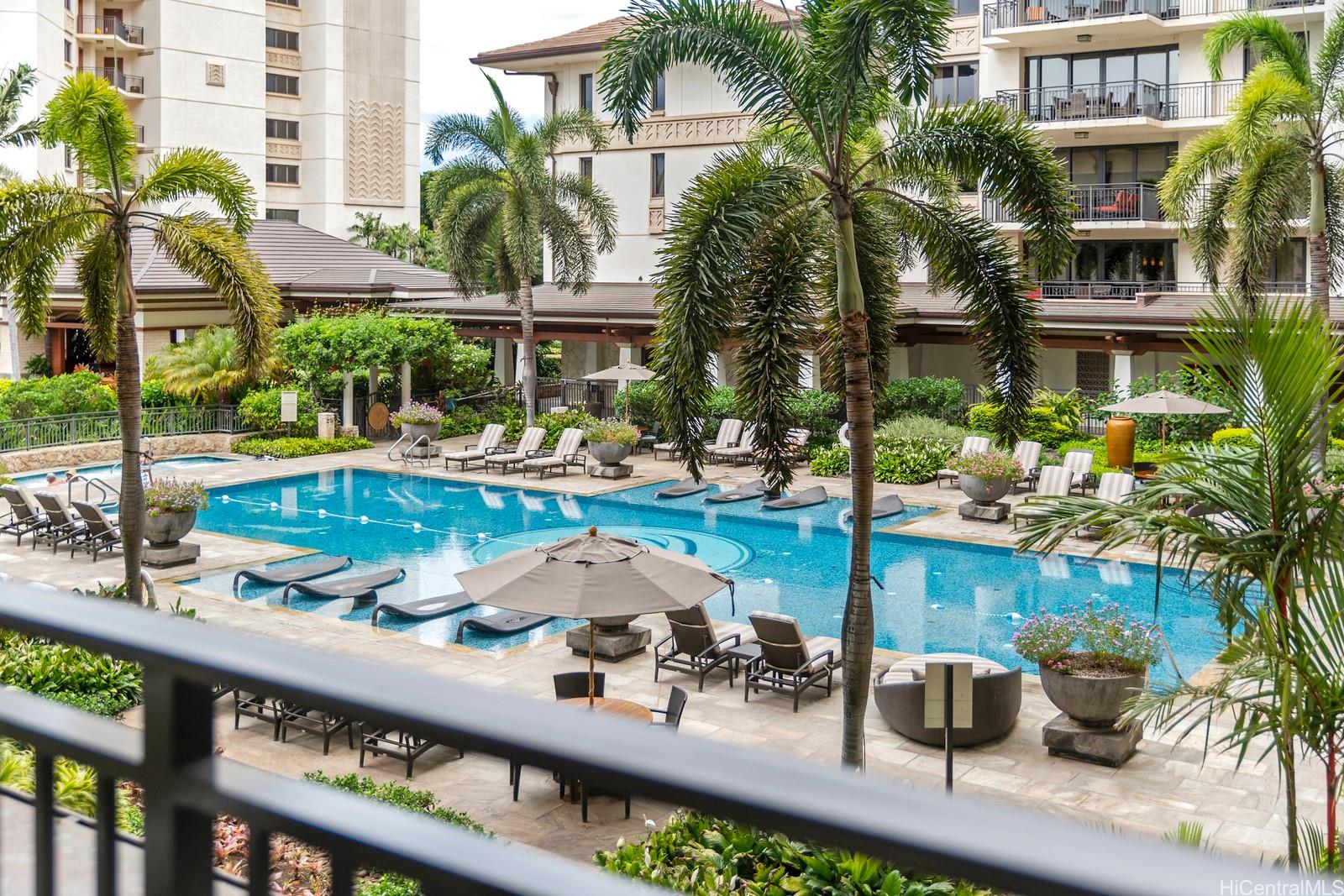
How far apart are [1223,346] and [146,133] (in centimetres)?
6216

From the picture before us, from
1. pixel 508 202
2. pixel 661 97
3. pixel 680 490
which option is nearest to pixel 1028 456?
pixel 680 490

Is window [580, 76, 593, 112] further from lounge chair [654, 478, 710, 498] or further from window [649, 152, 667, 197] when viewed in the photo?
lounge chair [654, 478, 710, 498]

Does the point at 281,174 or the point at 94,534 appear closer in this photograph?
the point at 94,534

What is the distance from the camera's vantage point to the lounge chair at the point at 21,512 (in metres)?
22.5

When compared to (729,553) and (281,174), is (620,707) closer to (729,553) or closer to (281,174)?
(729,553)

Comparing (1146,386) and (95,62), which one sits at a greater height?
(95,62)

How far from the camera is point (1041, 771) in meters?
12.3

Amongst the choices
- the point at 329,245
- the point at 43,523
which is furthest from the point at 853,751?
the point at 329,245

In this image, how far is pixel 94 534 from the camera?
71.7 ft

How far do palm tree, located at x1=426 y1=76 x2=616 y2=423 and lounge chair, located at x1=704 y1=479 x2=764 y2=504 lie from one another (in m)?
8.52

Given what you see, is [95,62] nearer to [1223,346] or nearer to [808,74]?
[808,74]

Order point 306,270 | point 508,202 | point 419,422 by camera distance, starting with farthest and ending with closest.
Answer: point 306,270 < point 508,202 < point 419,422

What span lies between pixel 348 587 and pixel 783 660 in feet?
25.7

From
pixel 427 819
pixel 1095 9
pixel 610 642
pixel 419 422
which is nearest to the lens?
pixel 427 819
